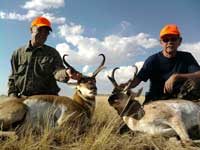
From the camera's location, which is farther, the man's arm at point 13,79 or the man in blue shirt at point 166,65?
the man's arm at point 13,79

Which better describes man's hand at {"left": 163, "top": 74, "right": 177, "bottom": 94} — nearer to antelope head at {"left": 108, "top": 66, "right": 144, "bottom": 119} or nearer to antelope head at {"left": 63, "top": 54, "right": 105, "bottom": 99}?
antelope head at {"left": 108, "top": 66, "right": 144, "bottom": 119}

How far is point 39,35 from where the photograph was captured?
8.17 metres

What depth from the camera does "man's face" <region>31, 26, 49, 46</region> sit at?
Result: 8125 millimetres

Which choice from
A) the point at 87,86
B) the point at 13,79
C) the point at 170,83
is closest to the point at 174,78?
the point at 170,83

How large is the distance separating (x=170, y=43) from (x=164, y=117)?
182 cm

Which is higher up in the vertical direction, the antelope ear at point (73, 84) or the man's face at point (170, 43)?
the man's face at point (170, 43)

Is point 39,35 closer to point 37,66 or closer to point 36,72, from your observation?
point 37,66

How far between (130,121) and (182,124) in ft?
3.09

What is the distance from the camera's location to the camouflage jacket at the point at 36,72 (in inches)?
321

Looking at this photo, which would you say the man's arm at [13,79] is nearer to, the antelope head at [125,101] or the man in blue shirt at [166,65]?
the antelope head at [125,101]

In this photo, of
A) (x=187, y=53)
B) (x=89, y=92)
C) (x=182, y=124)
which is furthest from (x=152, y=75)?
(x=182, y=124)

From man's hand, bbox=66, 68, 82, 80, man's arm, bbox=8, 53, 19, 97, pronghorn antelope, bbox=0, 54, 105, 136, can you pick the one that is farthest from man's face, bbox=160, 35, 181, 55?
man's arm, bbox=8, 53, 19, 97

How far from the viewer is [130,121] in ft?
21.8

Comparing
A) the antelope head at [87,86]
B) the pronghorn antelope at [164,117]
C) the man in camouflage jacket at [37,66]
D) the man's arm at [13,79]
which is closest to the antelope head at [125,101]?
the pronghorn antelope at [164,117]
